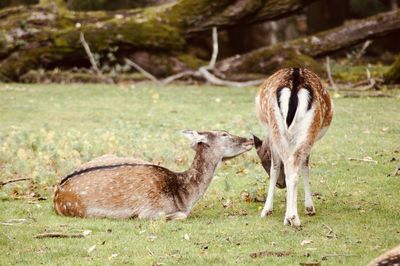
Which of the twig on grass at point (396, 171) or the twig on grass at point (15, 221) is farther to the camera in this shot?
the twig on grass at point (396, 171)

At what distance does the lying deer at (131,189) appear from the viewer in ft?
26.0

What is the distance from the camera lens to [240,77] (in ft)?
65.6

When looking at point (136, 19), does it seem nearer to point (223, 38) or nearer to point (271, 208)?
point (223, 38)

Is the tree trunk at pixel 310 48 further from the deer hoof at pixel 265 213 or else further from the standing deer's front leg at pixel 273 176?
the deer hoof at pixel 265 213

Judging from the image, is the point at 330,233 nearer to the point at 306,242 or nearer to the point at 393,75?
the point at 306,242

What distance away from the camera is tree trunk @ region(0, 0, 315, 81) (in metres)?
20.1

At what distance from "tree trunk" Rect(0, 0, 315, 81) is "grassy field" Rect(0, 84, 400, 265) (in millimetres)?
2266

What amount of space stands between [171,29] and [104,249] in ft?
46.6

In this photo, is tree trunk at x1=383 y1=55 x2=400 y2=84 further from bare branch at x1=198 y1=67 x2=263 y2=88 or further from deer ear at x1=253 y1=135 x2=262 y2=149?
deer ear at x1=253 y1=135 x2=262 y2=149

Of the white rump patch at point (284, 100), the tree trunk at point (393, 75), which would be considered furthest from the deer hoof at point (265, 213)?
the tree trunk at point (393, 75)

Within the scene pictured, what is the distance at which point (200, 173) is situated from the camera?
840 cm

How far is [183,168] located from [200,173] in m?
2.36

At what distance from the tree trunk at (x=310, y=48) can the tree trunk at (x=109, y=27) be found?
41.6 inches

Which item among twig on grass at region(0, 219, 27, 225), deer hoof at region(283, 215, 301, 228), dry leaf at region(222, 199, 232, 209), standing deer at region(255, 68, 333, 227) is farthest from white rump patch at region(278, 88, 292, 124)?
twig on grass at region(0, 219, 27, 225)
